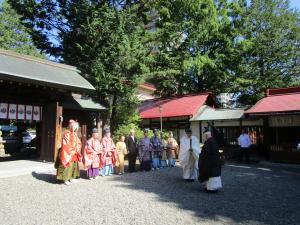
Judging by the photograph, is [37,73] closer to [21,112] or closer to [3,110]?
[21,112]

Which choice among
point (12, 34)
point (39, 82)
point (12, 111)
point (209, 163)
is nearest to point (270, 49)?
point (209, 163)

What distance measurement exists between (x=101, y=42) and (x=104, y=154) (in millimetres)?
7798

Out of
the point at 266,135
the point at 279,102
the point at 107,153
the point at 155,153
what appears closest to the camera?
the point at 107,153

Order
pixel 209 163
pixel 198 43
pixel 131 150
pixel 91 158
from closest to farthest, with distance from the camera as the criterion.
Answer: pixel 209 163
pixel 91 158
pixel 131 150
pixel 198 43

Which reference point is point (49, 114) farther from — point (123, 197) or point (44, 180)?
point (123, 197)

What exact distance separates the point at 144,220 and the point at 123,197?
1841 mm

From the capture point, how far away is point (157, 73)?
18266 millimetres

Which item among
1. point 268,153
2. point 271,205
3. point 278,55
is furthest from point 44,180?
point 278,55

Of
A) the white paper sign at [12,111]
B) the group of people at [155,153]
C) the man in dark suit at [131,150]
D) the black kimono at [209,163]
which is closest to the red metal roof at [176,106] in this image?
the group of people at [155,153]

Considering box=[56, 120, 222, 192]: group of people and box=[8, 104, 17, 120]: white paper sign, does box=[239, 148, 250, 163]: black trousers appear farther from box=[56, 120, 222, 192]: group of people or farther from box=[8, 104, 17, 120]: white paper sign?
box=[8, 104, 17, 120]: white paper sign

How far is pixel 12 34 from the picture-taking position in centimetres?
2850

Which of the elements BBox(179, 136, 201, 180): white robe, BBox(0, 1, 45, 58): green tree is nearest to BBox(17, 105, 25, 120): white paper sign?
BBox(179, 136, 201, 180): white robe

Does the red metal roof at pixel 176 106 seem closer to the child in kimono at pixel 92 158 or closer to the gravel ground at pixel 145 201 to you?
the gravel ground at pixel 145 201

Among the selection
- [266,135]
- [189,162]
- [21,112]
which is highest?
[21,112]
